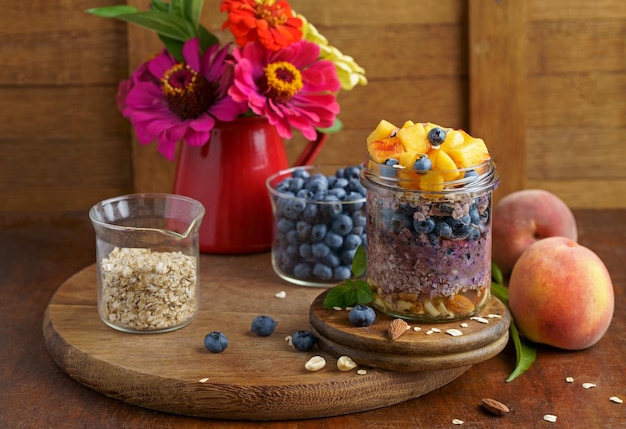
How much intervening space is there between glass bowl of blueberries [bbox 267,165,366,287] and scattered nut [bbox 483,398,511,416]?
0.35m

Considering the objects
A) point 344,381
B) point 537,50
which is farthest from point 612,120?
point 344,381

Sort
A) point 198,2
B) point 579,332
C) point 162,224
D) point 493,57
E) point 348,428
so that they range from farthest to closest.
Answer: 1. point 493,57
2. point 198,2
3. point 162,224
4. point 579,332
5. point 348,428

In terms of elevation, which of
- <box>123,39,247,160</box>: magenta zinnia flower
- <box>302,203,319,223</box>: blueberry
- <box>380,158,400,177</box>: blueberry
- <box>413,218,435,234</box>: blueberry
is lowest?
<box>302,203,319,223</box>: blueberry

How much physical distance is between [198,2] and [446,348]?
0.68 m

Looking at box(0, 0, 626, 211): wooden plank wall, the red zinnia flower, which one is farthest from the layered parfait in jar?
box(0, 0, 626, 211): wooden plank wall

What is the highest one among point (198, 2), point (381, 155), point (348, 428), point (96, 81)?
point (198, 2)

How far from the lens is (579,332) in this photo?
1.08 metres

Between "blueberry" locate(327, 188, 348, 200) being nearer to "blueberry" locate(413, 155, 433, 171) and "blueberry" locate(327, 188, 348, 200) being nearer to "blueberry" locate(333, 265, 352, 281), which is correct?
"blueberry" locate(333, 265, 352, 281)

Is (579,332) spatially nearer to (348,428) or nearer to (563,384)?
(563,384)

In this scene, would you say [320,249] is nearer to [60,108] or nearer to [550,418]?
[550,418]

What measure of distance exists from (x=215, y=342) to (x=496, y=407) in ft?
1.07

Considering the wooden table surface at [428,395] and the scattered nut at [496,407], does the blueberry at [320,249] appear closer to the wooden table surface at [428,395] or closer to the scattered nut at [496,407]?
the wooden table surface at [428,395]

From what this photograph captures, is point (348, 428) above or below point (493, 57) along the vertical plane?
below

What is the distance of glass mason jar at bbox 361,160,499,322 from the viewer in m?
0.98
